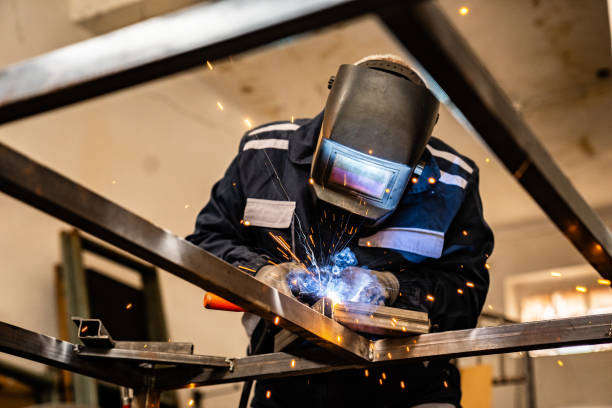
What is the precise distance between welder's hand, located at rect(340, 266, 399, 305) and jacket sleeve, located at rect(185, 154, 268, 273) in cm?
28

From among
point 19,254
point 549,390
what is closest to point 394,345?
point 19,254

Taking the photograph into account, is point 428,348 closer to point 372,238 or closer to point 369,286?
point 369,286

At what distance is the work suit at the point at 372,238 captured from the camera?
191cm

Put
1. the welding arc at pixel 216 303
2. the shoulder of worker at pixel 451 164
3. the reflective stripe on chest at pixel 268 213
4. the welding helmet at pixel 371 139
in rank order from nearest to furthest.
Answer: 1. the welding arc at pixel 216 303
2. the welding helmet at pixel 371 139
3. the reflective stripe on chest at pixel 268 213
4. the shoulder of worker at pixel 451 164

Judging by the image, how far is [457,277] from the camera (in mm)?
2031

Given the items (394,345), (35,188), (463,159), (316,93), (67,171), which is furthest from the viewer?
(316,93)

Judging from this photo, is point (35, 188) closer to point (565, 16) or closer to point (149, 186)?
point (149, 186)

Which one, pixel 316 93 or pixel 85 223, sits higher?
pixel 316 93

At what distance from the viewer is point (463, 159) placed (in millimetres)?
2256

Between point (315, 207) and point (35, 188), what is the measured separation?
1.18 meters

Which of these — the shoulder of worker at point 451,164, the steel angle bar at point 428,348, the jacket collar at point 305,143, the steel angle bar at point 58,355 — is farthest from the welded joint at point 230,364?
the shoulder of worker at point 451,164

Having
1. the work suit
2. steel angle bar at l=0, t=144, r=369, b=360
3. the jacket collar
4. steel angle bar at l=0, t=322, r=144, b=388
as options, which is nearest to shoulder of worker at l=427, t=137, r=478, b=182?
the work suit

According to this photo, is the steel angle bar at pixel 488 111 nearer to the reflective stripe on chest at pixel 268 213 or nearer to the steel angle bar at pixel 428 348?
the steel angle bar at pixel 428 348

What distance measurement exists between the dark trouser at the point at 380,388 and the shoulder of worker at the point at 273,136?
0.70m
